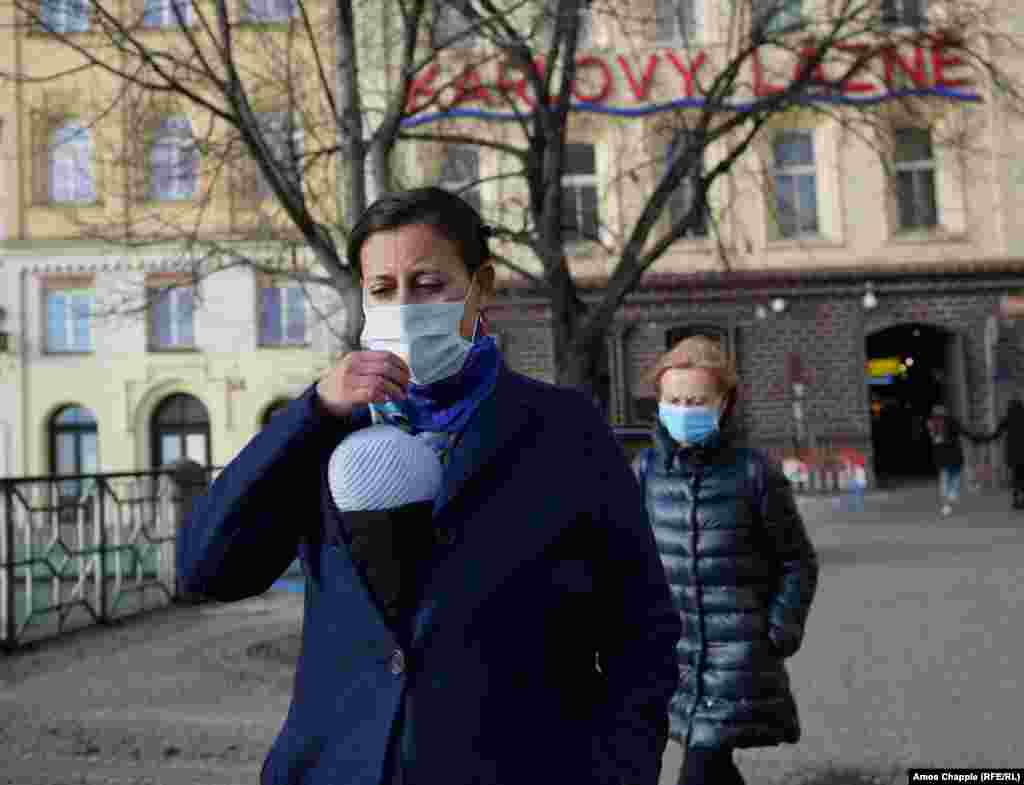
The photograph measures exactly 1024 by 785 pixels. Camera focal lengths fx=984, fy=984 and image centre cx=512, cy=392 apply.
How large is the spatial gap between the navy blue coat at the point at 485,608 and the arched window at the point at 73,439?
24.5 meters

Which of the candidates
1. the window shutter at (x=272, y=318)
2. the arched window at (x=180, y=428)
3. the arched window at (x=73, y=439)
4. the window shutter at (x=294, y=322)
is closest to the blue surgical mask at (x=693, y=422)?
the window shutter at (x=294, y=322)

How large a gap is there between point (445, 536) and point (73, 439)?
2499 centimetres

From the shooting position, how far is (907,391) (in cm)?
2564

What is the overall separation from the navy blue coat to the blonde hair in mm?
1857

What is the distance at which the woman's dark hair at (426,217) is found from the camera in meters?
1.82

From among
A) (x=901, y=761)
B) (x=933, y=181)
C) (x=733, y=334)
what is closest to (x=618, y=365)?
(x=733, y=334)

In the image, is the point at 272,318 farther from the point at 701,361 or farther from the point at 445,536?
the point at 445,536

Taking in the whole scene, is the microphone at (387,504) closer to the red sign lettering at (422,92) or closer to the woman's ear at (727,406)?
the woman's ear at (727,406)

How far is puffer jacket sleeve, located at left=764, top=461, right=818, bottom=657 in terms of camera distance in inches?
138

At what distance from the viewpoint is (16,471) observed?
78.5 ft

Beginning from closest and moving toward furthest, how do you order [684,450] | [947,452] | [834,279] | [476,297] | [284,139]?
[476,297], [684,450], [284,139], [947,452], [834,279]

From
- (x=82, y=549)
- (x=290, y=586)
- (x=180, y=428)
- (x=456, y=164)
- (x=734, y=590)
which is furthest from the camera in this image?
(x=180, y=428)

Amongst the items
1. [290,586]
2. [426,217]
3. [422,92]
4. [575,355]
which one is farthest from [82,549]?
[426,217]

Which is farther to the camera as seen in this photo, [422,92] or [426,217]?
[422,92]
